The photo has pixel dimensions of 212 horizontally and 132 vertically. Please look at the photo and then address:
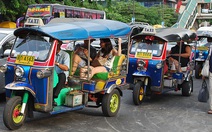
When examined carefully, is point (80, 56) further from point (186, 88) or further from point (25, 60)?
point (186, 88)

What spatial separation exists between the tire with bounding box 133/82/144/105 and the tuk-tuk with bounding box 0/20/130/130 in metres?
1.57

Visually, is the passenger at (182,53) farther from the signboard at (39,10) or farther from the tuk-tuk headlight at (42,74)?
the signboard at (39,10)

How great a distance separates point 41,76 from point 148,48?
3.99 metres

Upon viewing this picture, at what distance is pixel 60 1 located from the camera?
22531 mm

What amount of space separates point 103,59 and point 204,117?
8.50 feet

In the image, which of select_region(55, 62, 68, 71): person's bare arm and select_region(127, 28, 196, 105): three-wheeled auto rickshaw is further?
select_region(127, 28, 196, 105): three-wheeled auto rickshaw

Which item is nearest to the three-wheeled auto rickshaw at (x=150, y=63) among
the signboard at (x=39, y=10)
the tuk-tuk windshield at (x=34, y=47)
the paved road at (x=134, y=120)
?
the paved road at (x=134, y=120)

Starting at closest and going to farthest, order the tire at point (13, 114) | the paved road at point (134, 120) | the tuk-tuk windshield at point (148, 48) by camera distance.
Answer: the tire at point (13, 114), the paved road at point (134, 120), the tuk-tuk windshield at point (148, 48)

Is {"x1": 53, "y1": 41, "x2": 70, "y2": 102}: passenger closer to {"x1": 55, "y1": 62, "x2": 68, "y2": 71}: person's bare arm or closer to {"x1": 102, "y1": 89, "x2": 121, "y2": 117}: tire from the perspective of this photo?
{"x1": 55, "y1": 62, "x2": 68, "y2": 71}: person's bare arm

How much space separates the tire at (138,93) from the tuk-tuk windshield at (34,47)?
10.3 ft

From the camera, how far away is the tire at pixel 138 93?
27.7 feet

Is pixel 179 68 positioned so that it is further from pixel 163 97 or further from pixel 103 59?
pixel 103 59

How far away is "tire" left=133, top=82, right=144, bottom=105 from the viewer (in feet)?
27.7

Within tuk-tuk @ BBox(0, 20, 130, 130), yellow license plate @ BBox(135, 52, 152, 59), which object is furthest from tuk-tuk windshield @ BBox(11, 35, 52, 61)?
yellow license plate @ BBox(135, 52, 152, 59)
